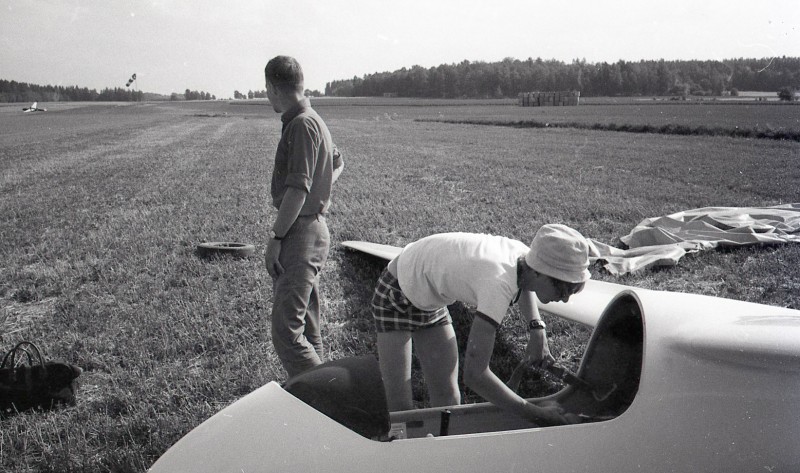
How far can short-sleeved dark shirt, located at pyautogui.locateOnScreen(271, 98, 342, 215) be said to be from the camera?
10.8 feet

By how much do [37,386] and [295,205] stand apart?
218cm

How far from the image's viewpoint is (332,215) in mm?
10656

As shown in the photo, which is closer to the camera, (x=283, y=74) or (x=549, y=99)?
(x=283, y=74)

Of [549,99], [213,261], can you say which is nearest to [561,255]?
[213,261]

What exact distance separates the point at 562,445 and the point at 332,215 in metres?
8.60

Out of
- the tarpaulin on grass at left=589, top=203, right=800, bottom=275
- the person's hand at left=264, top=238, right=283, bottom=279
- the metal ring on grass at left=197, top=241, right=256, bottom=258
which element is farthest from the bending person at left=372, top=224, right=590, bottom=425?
the metal ring on grass at left=197, top=241, right=256, bottom=258

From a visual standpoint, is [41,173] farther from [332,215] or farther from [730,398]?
[730,398]

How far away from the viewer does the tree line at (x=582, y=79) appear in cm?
3709

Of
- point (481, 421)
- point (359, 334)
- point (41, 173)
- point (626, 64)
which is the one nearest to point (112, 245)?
point (359, 334)

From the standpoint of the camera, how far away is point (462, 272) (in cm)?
283

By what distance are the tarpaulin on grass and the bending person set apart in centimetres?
392

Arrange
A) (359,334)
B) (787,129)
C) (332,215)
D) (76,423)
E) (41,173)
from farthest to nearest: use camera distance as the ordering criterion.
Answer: (787,129), (41,173), (332,215), (359,334), (76,423)

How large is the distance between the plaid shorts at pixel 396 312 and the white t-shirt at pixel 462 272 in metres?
0.11

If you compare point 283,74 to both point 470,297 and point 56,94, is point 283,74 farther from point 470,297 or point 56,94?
point 56,94
